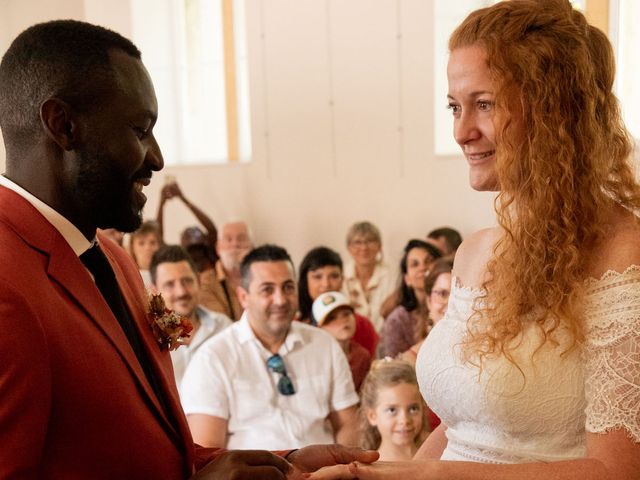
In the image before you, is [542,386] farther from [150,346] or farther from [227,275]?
[227,275]

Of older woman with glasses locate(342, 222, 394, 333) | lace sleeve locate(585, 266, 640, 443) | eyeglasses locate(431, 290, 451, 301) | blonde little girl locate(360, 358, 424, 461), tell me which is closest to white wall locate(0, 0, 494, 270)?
older woman with glasses locate(342, 222, 394, 333)

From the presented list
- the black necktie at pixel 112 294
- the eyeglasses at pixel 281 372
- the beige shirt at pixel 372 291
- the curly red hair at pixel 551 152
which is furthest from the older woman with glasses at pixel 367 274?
A: the black necktie at pixel 112 294

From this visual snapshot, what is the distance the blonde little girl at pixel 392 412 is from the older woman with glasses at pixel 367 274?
340 cm

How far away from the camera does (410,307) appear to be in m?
A: 6.04

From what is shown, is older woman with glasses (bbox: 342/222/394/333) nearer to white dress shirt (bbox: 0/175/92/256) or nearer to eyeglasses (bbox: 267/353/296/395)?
eyeglasses (bbox: 267/353/296/395)

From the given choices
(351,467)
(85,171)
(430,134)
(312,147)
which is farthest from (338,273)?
(85,171)

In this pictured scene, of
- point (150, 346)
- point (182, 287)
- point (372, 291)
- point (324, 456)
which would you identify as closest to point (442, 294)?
point (182, 287)

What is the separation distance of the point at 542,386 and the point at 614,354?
0.65ft

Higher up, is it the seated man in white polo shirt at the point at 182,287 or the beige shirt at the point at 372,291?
the seated man in white polo shirt at the point at 182,287

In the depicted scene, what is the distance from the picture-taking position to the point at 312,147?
977 cm

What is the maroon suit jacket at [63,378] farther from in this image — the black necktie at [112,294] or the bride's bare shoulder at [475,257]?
the bride's bare shoulder at [475,257]

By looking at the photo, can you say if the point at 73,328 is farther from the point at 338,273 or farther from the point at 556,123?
the point at 338,273

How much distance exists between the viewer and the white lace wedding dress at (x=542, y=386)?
6.48ft

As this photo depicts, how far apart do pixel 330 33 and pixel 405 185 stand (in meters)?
1.73
